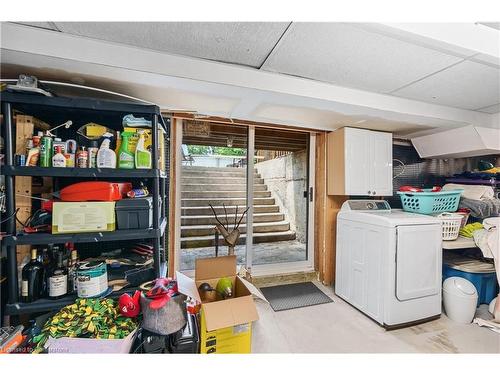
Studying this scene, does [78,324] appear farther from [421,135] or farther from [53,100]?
[421,135]

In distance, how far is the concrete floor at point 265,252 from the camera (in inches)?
133

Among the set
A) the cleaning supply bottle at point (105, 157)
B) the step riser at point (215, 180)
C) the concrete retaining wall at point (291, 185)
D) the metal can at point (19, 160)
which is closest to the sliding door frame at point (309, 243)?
the concrete retaining wall at point (291, 185)

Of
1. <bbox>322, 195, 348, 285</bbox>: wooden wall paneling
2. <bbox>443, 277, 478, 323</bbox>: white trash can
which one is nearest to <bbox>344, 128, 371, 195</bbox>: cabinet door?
<bbox>322, 195, 348, 285</bbox>: wooden wall paneling

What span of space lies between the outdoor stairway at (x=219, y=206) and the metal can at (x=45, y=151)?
2136 mm

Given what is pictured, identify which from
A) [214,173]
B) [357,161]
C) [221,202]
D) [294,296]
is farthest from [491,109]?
[214,173]

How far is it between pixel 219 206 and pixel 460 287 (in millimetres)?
3427

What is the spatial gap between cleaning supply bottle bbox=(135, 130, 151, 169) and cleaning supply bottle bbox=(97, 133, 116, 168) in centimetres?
14

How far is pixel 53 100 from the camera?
1271mm

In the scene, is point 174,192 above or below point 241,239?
above

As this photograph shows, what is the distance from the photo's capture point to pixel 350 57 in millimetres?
1310

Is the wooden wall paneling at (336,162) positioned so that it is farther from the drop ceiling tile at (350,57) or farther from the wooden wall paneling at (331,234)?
the drop ceiling tile at (350,57)

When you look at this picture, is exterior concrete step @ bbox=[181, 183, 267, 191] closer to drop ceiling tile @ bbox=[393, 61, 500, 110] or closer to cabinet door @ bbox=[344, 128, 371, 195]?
cabinet door @ bbox=[344, 128, 371, 195]

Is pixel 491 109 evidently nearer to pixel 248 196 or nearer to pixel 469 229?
pixel 469 229
